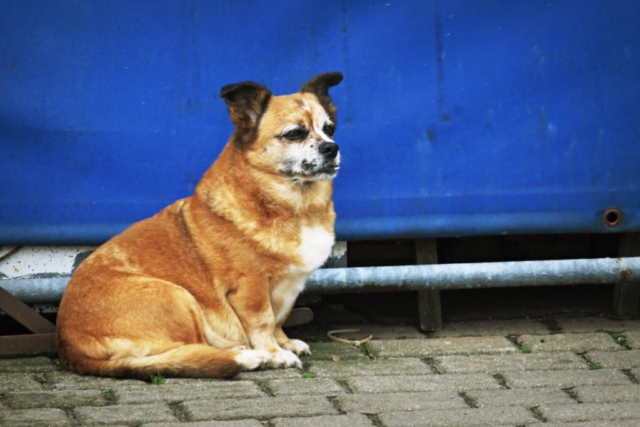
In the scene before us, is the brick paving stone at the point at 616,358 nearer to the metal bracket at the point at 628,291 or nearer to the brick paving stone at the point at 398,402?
the metal bracket at the point at 628,291

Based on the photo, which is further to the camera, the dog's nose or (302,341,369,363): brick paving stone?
(302,341,369,363): brick paving stone

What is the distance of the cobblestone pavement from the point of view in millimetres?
3570

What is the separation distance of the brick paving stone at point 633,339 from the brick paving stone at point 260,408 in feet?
5.55

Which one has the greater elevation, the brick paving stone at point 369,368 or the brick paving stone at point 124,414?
the brick paving stone at point 124,414

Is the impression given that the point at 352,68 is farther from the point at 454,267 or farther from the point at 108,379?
the point at 108,379

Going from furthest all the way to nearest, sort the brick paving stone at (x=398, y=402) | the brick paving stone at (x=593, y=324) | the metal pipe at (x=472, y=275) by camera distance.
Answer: the brick paving stone at (x=593, y=324)
the metal pipe at (x=472, y=275)
the brick paving stone at (x=398, y=402)

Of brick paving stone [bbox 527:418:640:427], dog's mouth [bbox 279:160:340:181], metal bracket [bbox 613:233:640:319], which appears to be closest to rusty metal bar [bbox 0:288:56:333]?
dog's mouth [bbox 279:160:340:181]

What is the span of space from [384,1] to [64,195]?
1824 millimetres

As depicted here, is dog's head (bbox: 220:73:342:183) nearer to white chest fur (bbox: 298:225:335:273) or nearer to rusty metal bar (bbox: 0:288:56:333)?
white chest fur (bbox: 298:225:335:273)

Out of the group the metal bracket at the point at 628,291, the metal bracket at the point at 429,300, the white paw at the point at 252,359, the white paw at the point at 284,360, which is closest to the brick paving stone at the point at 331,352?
the white paw at the point at 284,360

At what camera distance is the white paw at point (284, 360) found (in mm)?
4352

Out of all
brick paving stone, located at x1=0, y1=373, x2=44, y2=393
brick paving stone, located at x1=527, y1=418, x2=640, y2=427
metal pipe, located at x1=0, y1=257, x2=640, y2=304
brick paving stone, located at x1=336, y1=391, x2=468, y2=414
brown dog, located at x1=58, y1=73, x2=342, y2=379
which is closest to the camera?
brick paving stone, located at x1=527, y1=418, x2=640, y2=427

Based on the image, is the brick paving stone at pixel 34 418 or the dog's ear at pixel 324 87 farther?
the dog's ear at pixel 324 87

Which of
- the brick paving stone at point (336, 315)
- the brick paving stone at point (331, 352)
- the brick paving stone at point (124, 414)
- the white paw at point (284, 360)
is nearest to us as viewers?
the brick paving stone at point (124, 414)
